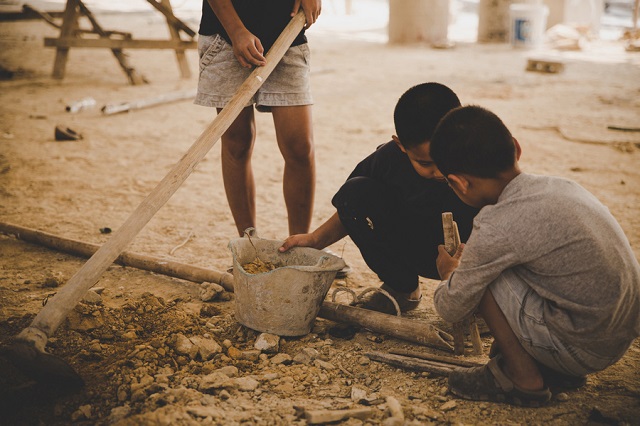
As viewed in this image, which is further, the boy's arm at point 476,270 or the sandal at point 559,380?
the sandal at point 559,380

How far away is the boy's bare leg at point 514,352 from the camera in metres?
1.84

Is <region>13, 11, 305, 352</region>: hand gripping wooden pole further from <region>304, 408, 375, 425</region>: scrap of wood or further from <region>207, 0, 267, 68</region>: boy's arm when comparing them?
<region>304, 408, 375, 425</region>: scrap of wood

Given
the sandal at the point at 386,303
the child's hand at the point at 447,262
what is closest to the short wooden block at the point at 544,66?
the sandal at the point at 386,303

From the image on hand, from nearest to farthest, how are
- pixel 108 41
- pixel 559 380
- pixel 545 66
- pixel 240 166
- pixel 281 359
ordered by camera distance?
1. pixel 559 380
2. pixel 281 359
3. pixel 240 166
4. pixel 108 41
5. pixel 545 66

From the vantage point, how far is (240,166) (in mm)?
2824

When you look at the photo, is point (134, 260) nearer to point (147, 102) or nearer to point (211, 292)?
point (211, 292)

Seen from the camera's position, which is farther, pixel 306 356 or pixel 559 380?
pixel 306 356

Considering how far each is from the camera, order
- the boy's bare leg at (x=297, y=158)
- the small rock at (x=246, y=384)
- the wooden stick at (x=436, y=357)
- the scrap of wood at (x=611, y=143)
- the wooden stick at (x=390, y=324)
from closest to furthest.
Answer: the small rock at (x=246, y=384), the wooden stick at (x=436, y=357), the wooden stick at (x=390, y=324), the boy's bare leg at (x=297, y=158), the scrap of wood at (x=611, y=143)

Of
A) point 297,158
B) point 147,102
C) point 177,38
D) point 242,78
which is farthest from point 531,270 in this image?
point 177,38

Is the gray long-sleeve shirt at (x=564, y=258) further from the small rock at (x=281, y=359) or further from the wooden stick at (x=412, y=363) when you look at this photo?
the small rock at (x=281, y=359)

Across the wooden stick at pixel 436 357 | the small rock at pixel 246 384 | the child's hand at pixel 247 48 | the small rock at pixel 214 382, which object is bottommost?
the wooden stick at pixel 436 357

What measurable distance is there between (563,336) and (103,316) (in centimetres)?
167

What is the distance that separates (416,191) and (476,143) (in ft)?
2.10

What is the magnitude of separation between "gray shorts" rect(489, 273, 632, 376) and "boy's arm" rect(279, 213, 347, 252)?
0.79 meters
